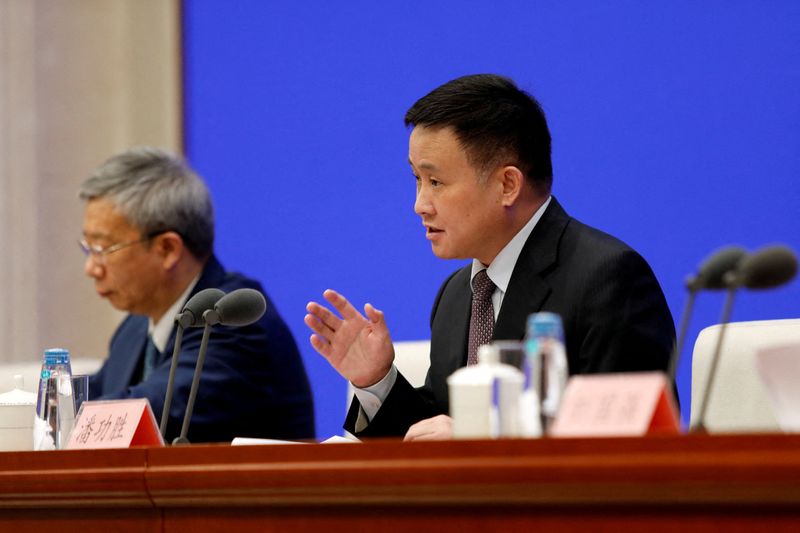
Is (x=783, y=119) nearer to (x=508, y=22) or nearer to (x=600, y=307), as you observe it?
(x=508, y=22)

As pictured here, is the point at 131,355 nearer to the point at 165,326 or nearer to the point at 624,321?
the point at 165,326

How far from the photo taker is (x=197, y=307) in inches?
71.5

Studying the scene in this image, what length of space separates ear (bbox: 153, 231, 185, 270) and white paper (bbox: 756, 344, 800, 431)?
206cm

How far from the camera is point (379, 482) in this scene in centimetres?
113

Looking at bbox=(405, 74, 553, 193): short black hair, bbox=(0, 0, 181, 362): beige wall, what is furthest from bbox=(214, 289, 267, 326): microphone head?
bbox=(0, 0, 181, 362): beige wall

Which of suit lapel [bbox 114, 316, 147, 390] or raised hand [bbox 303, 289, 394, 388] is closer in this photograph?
raised hand [bbox 303, 289, 394, 388]

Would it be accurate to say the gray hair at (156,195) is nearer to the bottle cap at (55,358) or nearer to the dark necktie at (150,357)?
the dark necktie at (150,357)

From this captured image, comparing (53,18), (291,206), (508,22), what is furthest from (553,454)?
(53,18)

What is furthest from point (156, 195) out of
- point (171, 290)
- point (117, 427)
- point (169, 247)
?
point (117, 427)

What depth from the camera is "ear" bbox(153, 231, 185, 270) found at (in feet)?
9.89

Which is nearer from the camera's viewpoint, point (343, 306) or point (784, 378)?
point (784, 378)

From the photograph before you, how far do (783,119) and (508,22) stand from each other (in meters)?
0.86

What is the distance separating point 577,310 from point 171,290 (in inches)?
54.4

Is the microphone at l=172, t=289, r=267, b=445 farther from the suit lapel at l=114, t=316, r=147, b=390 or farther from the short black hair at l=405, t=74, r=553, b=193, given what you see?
the suit lapel at l=114, t=316, r=147, b=390
